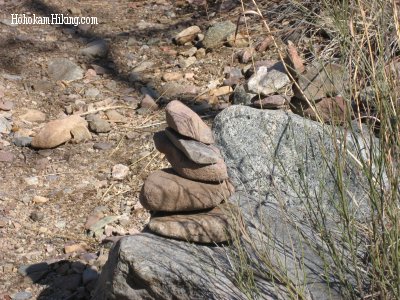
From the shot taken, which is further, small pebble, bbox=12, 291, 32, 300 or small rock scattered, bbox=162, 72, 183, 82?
small rock scattered, bbox=162, 72, 183, 82

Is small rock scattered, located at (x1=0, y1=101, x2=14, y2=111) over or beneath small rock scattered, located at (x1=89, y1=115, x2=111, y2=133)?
over

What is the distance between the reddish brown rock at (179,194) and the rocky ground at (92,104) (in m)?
0.49

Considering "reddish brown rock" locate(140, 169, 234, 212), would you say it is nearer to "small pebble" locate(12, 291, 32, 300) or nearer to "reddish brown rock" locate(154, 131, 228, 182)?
"reddish brown rock" locate(154, 131, 228, 182)

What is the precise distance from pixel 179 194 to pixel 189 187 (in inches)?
1.8

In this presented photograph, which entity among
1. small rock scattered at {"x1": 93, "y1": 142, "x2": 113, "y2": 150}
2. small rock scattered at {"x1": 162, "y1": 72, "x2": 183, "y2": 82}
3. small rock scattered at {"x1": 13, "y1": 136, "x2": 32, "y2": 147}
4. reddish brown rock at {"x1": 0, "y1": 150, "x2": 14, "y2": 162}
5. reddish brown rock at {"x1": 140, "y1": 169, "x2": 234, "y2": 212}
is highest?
reddish brown rock at {"x1": 140, "y1": 169, "x2": 234, "y2": 212}

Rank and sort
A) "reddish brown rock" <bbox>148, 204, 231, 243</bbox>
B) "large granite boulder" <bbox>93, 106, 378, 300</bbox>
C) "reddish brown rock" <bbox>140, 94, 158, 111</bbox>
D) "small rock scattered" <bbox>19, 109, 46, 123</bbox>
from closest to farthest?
"large granite boulder" <bbox>93, 106, 378, 300</bbox>
"reddish brown rock" <bbox>148, 204, 231, 243</bbox>
"small rock scattered" <bbox>19, 109, 46, 123</bbox>
"reddish brown rock" <bbox>140, 94, 158, 111</bbox>

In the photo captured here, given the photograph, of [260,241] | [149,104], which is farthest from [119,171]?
[260,241]

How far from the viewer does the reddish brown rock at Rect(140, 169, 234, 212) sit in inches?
118

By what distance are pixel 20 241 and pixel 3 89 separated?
60.2 inches

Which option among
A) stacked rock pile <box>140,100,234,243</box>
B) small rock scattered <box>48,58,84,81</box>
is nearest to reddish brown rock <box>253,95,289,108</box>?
stacked rock pile <box>140,100,234,243</box>

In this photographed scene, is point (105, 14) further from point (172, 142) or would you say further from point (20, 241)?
point (172, 142)

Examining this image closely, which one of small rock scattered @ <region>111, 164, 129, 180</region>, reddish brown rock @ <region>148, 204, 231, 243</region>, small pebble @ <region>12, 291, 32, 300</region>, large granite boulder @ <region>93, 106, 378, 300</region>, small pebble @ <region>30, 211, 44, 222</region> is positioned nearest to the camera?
large granite boulder @ <region>93, 106, 378, 300</region>

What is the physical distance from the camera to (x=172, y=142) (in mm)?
3070

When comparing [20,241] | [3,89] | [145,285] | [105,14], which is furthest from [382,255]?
[105,14]
